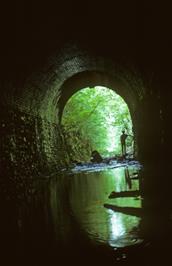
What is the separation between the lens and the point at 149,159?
15.9 meters

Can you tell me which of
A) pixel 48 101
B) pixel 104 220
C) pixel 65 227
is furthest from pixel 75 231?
pixel 48 101

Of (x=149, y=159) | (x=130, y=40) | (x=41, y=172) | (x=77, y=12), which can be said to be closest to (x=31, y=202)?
(x=77, y=12)

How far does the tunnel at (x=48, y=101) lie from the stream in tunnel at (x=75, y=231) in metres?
0.04

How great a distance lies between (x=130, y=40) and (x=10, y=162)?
14.4ft

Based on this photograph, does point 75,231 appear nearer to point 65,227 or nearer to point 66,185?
point 65,227

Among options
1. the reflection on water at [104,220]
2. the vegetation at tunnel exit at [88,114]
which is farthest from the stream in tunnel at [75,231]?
the vegetation at tunnel exit at [88,114]

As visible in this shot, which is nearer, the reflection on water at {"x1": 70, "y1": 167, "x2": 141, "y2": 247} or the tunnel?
the reflection on water at {"x1": 70, "y1": 167, "x2": 141, "y2": 247}


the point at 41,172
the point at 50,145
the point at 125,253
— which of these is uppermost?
the point at 50,145

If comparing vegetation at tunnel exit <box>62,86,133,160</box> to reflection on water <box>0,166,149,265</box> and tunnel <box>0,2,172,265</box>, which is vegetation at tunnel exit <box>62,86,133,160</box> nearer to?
tunnel <box>0,2,172,265</box>

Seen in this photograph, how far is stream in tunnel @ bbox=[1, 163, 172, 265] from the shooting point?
11.7 ft

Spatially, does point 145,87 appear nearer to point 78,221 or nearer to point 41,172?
point 41,172

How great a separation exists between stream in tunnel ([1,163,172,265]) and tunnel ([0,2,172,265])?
0.04 metres

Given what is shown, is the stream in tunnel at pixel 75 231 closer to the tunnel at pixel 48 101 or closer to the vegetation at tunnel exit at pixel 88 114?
the tunnel at pixel 48 101

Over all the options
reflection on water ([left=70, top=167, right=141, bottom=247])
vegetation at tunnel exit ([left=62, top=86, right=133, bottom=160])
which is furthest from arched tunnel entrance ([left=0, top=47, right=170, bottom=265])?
vegetation at tunnel exit ([left=62, top=86, right=133, bottom=160])
